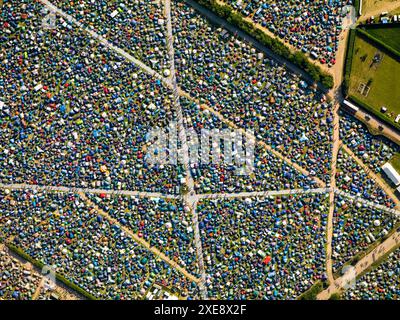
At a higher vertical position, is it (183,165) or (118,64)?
(118,64)

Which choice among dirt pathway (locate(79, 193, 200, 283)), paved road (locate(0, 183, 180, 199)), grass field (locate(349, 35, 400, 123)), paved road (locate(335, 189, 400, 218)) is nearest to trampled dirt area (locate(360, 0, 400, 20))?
grass field (locate(349, 35, 400, 123))

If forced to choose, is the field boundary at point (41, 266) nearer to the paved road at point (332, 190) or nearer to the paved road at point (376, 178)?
the paved road at point (332, 190)

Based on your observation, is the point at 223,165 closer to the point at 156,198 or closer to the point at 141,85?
the point at 156,198

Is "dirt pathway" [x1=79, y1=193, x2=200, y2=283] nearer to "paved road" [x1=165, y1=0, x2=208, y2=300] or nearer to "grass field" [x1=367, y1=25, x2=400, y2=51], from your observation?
"paved road" [x1=165, y1=0, x2=208, y2=300]

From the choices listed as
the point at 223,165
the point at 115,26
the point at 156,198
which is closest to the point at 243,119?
the point at 223,165

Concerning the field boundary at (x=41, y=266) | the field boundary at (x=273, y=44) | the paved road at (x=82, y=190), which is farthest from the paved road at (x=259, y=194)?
the field boundary at (x=41, y=266)
